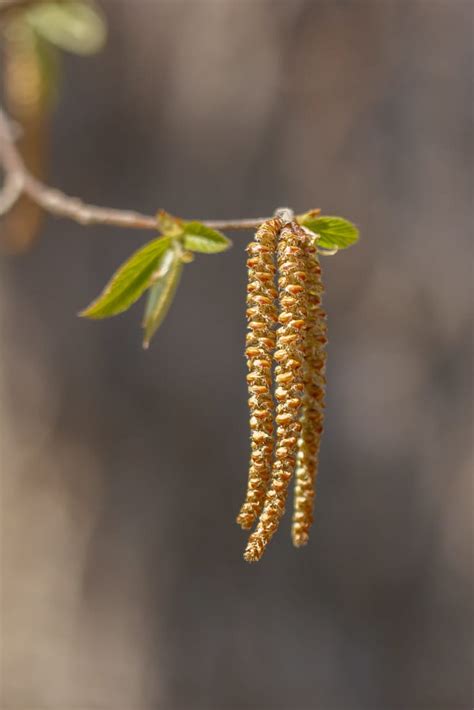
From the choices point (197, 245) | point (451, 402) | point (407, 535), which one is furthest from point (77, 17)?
point (407, 535)

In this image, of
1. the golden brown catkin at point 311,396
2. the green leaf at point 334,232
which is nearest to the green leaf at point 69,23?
the green leaf at point 334,232

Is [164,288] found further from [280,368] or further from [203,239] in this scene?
[280,368]

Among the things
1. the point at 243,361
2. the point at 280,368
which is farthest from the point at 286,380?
the point at 243,361

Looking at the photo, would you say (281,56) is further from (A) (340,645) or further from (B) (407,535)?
(A) (340,645)

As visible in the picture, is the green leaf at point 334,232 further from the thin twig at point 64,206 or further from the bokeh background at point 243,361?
the bokeh background at point 243,361

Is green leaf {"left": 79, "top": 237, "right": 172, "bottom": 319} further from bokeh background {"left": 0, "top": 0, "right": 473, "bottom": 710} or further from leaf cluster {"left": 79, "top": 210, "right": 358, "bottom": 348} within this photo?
bokeh background {"left": 0, "top": 0, "right": 473, "bottom": 710}

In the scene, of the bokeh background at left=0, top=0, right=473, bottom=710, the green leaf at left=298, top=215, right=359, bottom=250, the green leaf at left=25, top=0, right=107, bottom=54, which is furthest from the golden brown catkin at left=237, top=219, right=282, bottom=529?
the bokeh background at left=0, top=0, right=473, bottom=710

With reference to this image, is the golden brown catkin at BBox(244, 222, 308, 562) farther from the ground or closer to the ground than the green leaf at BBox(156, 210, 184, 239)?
closer to the ground
